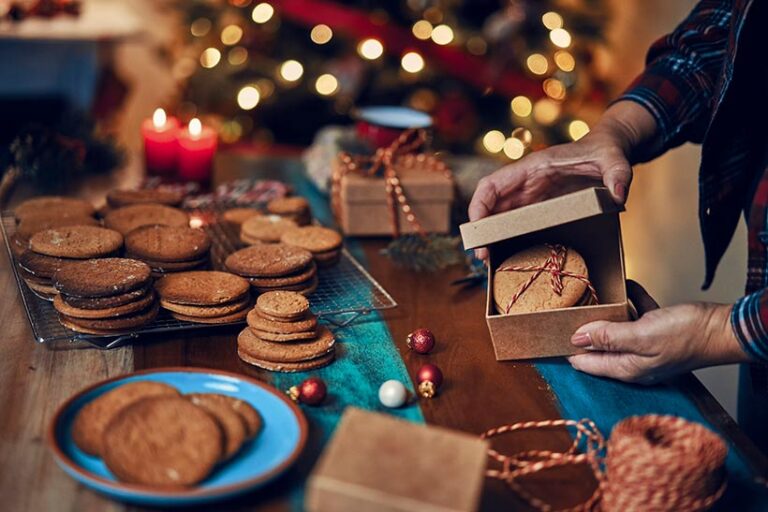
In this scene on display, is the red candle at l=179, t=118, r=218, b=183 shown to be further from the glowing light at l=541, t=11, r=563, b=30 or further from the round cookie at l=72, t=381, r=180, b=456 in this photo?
the glowing light at l=541, t=11, r=563, b=30

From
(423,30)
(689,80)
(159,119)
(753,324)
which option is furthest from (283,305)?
(423,30)

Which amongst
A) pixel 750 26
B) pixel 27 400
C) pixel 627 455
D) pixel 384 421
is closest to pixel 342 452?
pixel 384 421

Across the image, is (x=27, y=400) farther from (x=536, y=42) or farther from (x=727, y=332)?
(x=536, y=42)

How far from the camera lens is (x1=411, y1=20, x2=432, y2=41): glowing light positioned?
394 centimetres

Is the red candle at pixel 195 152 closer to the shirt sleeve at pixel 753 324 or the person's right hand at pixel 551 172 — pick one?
the person's right hand at pixel 551 172

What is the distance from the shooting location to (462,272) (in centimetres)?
174

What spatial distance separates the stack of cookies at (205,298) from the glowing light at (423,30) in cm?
274

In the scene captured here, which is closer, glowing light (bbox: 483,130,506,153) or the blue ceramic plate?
the blue ceramic plate

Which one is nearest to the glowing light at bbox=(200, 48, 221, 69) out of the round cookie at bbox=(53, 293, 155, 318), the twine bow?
the twine bow

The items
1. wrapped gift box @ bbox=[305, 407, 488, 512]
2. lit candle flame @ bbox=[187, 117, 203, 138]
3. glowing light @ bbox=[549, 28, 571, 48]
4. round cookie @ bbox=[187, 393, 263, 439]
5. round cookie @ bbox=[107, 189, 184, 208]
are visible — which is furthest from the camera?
glowing light @ bbox=[549, 28, 571, 48]

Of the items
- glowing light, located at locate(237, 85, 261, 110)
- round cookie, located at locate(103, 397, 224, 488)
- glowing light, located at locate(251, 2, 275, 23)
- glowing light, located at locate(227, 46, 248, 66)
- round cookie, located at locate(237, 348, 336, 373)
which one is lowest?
glowing light, located at locate(237, 85, 261, 110)

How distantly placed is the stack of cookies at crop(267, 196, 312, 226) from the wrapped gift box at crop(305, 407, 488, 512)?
98 cm

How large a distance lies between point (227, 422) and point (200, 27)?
336 cm

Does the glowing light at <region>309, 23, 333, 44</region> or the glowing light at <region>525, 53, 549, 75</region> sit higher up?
the glowing light at <region>525, 53, 549, 75</region>
